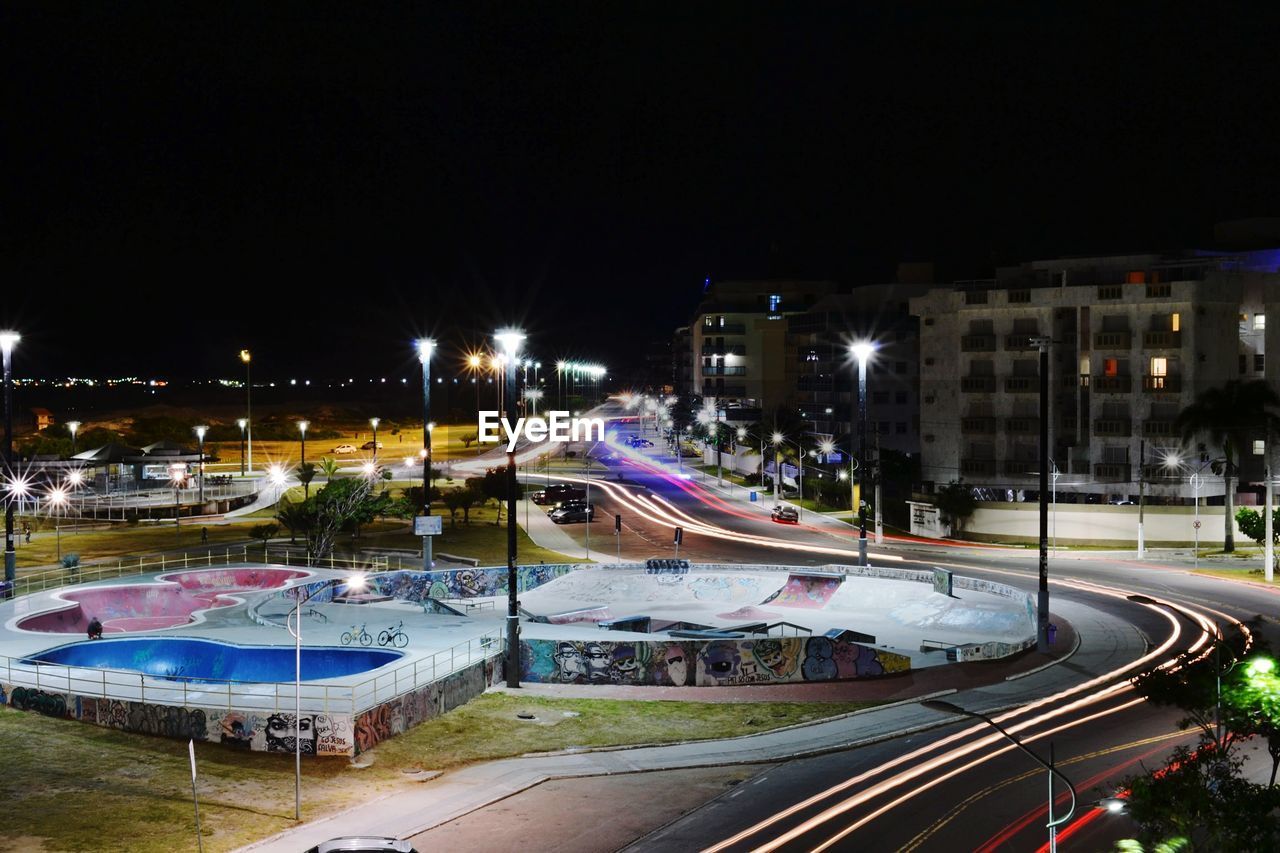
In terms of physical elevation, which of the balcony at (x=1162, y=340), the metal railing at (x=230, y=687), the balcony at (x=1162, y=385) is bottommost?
the metal railing at (x=230, y=687)

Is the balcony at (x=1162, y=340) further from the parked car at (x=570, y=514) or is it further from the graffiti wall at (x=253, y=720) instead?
the graffiti wall at (x=253, y=720)

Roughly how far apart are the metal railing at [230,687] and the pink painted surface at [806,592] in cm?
1911

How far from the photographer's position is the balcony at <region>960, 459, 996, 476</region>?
86.4 metres

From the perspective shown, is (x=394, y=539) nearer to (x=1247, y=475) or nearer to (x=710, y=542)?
(x=710, y=542)

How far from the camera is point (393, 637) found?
3619 centimetres

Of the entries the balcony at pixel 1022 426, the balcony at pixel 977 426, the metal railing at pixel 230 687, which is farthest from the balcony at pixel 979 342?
the metal railing at pixel 230 687

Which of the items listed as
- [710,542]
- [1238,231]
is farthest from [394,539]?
[1238,231]

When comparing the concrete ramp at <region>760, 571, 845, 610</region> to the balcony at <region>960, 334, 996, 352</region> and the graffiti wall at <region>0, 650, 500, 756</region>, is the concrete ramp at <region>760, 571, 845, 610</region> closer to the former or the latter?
the graffiti wall at <region>0, 650, 500, 756</region>

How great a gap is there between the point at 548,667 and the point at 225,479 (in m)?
70.1

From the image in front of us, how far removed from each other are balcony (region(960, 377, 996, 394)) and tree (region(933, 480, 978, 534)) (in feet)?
54.3

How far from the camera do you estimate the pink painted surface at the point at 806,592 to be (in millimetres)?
48906

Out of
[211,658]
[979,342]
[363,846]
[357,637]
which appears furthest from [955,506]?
[363,846]

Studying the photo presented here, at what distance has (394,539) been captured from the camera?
69.0m

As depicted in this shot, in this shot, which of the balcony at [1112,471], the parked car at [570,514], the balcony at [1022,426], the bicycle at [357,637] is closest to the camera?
the bicycle at [357,637]
